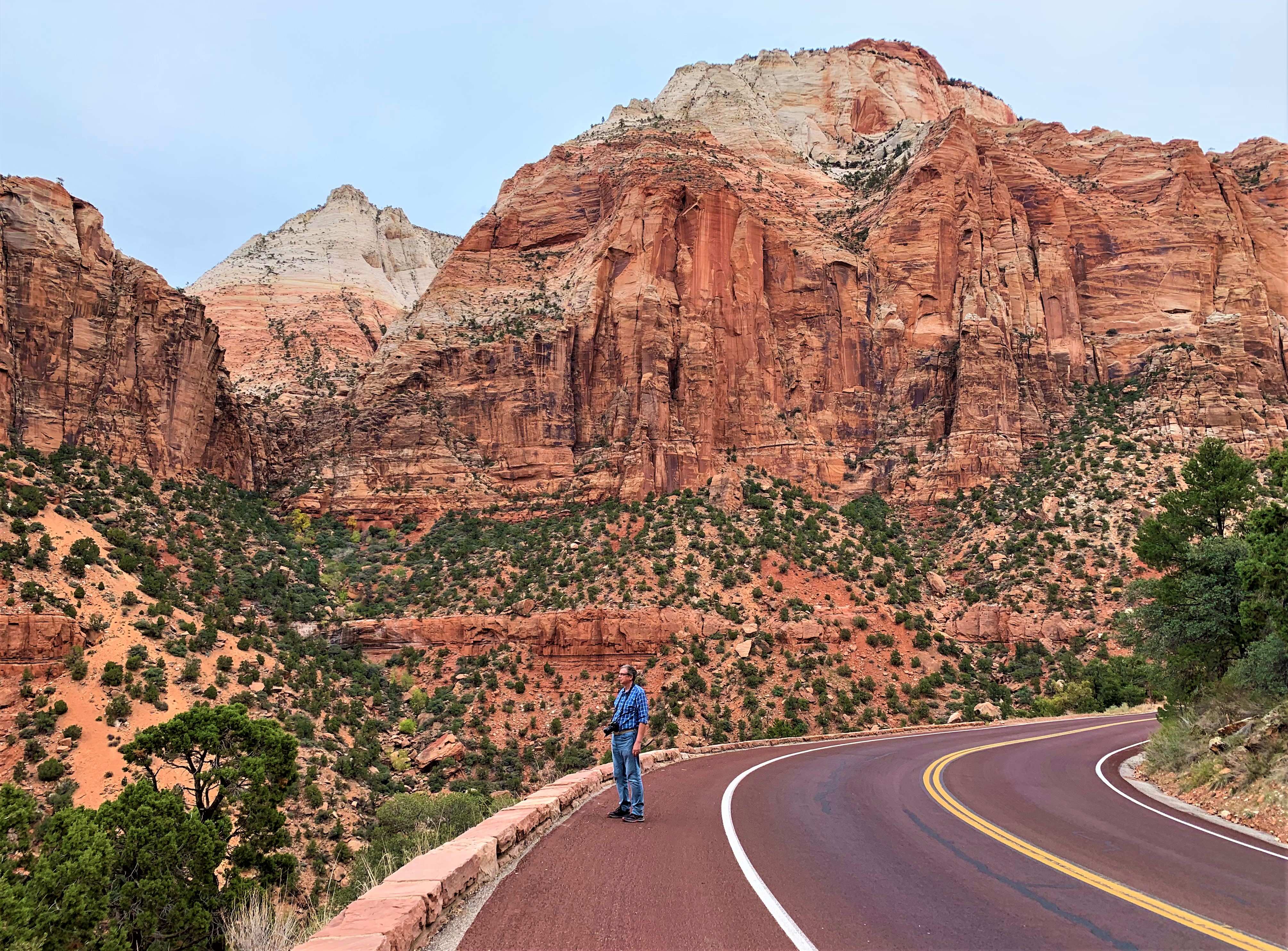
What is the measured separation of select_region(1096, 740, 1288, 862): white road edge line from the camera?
781 cm

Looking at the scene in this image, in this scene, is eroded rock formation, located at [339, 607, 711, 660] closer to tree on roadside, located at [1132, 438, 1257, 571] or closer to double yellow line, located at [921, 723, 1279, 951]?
tree on roadside, located at [1132, 438, 1257, 571]

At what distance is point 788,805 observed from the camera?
414 inches

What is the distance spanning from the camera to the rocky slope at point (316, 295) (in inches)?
2753

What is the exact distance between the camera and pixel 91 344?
38.4m

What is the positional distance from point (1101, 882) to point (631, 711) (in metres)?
4.85

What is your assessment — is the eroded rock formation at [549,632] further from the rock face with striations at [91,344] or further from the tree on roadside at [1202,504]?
the tree on roadside at [1202,504]

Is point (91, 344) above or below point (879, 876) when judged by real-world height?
above

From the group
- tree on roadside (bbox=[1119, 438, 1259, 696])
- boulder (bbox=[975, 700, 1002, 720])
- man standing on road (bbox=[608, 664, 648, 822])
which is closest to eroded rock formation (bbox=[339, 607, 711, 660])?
boulder (bbox=[975, 700, 1002, 720])

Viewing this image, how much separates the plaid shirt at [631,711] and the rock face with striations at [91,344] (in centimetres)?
3797

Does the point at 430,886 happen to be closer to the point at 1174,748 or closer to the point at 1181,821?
the point at 1181,821

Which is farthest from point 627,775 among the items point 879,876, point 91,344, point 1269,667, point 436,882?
point 91,344

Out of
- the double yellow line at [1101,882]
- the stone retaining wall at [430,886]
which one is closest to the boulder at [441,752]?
the double yellow line at [1101,882]

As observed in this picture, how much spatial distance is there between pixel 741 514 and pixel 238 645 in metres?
28.0

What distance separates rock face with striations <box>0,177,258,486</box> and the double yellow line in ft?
135
